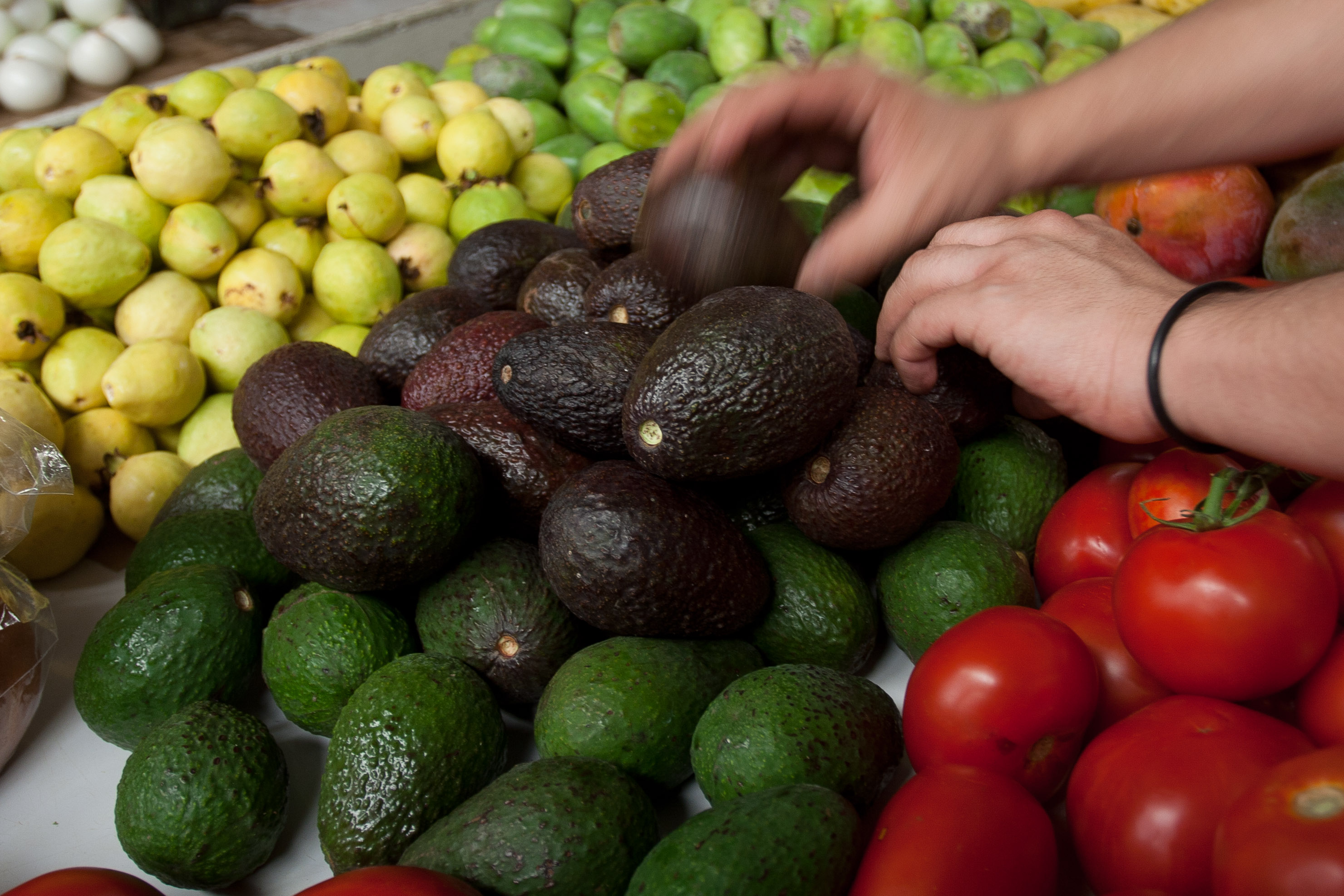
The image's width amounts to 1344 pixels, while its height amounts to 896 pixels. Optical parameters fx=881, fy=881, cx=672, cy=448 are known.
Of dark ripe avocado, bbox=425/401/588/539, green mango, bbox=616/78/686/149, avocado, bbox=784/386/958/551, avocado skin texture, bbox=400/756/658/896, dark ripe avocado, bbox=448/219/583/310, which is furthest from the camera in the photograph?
green mango, bbox=616/78/686/149

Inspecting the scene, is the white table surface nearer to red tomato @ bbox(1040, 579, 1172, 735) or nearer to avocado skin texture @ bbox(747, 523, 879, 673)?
avocado skin texture @ bbox(747, 523, 879, 673)

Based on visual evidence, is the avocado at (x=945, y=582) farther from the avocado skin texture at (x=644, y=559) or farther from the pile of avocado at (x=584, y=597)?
the avocado skin texture at (x=644, y=559)

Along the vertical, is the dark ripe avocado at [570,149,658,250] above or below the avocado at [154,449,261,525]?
above

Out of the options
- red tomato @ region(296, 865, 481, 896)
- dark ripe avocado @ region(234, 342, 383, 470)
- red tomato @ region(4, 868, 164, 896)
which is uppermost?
dark ripe avocado @ region(234, 342, 383, 470)

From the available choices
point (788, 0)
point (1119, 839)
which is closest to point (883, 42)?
point (788, 0)

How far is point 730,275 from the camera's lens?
1.51 meters

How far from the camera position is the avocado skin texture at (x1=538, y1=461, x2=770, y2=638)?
1283 millimetres

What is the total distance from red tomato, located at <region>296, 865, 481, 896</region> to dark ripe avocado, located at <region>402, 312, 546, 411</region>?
2.88ft

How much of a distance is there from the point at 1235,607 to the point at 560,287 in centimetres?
133

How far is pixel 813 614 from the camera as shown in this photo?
141 cm

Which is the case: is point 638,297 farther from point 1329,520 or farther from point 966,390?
point 1329,520

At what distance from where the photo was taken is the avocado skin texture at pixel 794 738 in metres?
1.12

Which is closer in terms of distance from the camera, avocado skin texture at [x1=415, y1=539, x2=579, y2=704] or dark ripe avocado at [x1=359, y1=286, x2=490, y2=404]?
avocado skin texture at [x1=415, y1=539, x2=579, y2=704]

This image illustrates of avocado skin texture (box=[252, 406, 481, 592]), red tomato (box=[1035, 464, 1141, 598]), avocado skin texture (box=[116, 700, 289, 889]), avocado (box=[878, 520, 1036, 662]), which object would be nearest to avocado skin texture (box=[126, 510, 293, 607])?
avocado skin texture (box=[252, 406, 481, 592])
